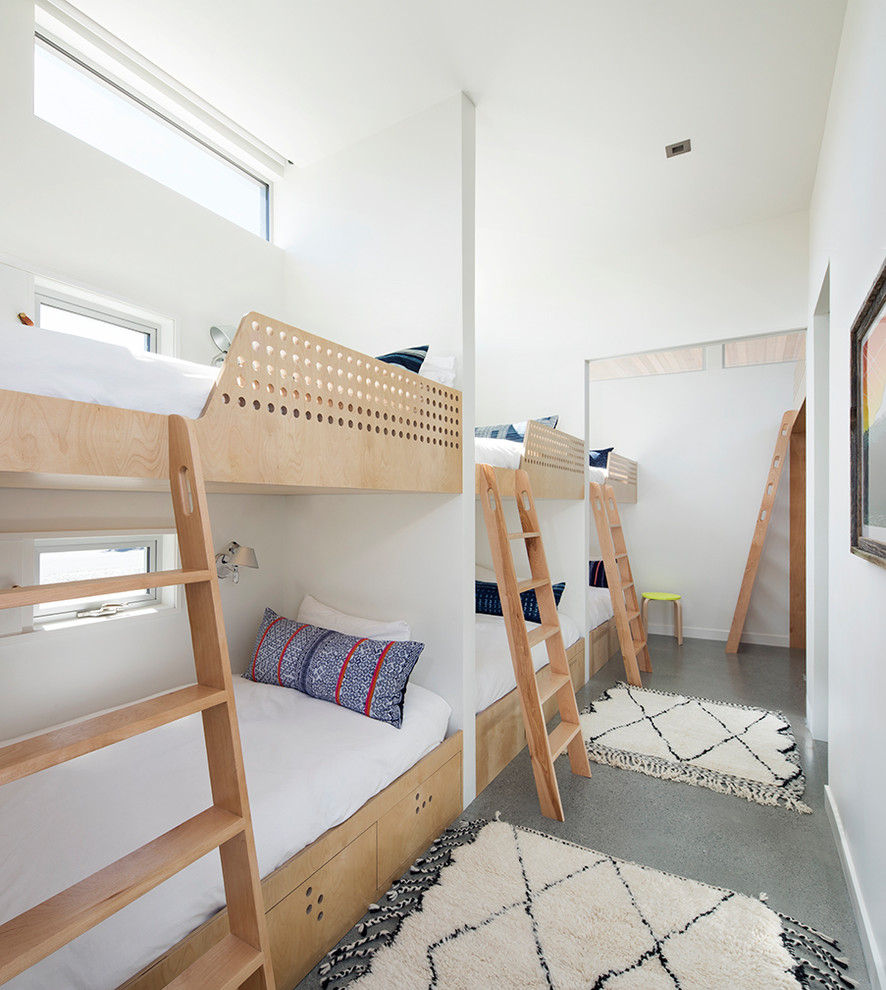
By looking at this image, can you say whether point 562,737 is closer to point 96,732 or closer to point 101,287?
point 96,732

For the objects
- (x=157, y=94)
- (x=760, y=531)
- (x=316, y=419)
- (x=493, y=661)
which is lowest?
(x=493, y=661)

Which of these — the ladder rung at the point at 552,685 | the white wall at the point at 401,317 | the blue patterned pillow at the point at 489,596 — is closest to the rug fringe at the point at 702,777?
the ladder rung at the point at 552,685

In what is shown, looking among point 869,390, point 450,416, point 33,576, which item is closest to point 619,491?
point 450,416

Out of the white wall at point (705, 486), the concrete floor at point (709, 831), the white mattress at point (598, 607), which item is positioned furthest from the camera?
the white wall at point (705, 486)

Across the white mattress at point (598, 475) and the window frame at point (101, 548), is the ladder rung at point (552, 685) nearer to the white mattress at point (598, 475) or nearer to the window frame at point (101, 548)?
the window frame at point (101, 548)

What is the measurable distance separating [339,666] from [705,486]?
4.32 m

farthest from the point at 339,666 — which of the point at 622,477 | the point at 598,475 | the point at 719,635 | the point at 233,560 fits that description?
the point at 719,635

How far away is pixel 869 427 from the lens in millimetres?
1473

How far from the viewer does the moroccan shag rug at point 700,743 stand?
97.2 inches

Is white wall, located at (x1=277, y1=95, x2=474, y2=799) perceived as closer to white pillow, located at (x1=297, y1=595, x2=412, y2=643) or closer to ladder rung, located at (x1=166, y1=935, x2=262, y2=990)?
white pillow, located at (x1=297, y1=595, x2=412, y2=643)

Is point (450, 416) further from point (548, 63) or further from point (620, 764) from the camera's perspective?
point (620, 764)

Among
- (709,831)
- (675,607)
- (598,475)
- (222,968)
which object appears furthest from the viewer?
Result: (675,607)

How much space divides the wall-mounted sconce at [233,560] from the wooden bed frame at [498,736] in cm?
122

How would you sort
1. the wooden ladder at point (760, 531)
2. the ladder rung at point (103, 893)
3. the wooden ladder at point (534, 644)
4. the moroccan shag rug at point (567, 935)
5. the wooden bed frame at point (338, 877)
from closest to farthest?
the ladder rung at point (103, 893) → the wooden bed frame at point (338, 877) → the moroccan shag rug at point (567, 935) → the wooden ladder at point (534, 644) → the wooden ladder at point (760, 531)
